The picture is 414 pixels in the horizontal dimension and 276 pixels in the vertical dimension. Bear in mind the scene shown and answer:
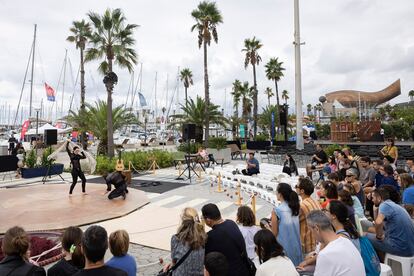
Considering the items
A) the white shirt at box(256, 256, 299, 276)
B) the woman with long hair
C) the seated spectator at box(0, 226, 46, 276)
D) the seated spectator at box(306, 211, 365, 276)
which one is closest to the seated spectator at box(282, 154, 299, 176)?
the woman with long hair

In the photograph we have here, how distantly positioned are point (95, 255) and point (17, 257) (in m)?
0.87

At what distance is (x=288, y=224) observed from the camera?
13.5ft

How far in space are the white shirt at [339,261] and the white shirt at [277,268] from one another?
0.30m

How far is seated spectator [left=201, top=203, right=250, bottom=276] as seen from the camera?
3.36 metres

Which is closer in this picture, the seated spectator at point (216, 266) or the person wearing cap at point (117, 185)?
the seated spectator at point (216, 266)

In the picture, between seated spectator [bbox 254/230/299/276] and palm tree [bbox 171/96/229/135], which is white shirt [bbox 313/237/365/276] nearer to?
seated spectator [bbox 254/230/299/276]

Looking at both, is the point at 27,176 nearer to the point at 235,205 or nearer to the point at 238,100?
the point at 235,205

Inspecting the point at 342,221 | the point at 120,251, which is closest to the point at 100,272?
the point at 120,251

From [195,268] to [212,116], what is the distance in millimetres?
24631

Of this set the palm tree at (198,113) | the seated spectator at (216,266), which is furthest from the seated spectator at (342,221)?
the palm tree at (198,113)

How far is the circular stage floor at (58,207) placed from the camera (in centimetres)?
811

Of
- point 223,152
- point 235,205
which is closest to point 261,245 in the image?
point 235,205

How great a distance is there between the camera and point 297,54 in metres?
19.2

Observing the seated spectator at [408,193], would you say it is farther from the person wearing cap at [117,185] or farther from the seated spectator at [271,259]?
the person wearing cap at [117,185]
